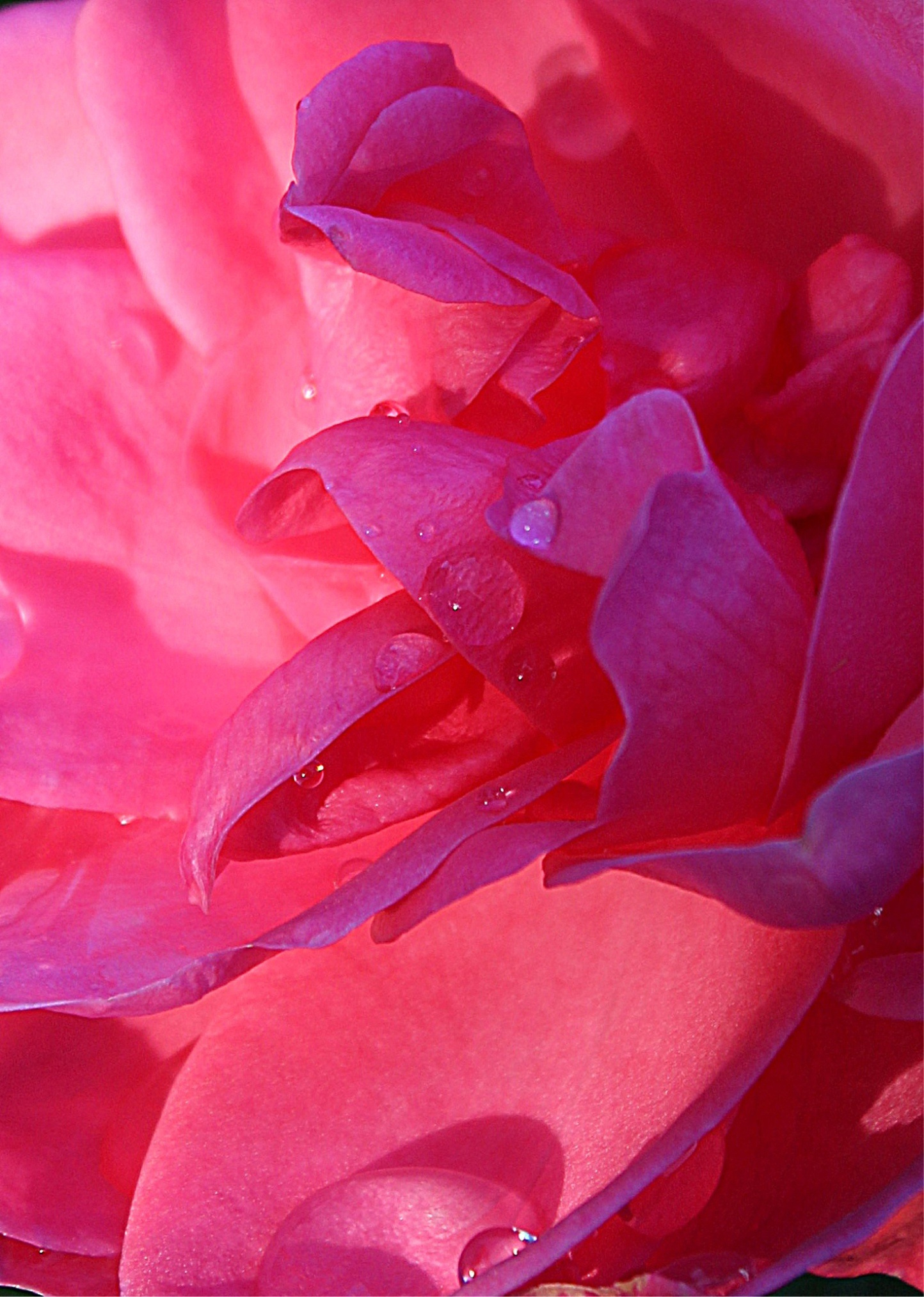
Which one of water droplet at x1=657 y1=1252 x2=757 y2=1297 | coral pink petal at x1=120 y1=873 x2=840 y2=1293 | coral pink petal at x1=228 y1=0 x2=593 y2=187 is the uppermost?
coral pink petal at x1=228 y1=0 x2=593 y2=187

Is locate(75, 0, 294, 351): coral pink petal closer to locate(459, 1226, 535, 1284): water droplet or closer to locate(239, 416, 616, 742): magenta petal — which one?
locate(239, 416, 616, 742): magenta petal

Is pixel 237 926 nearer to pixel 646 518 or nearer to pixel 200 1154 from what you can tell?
pixel 200 1154

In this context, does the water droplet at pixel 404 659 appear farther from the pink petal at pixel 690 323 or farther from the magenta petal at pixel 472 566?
the pink petal at pixel 690 323

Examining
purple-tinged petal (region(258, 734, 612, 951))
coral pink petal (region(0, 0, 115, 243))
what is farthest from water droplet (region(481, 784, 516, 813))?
coral pink petal (region(0, 0, 115, 243))

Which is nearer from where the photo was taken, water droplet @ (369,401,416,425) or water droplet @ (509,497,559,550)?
water droplet @ (509,497,559,550)

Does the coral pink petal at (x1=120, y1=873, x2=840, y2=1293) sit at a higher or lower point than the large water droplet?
lower

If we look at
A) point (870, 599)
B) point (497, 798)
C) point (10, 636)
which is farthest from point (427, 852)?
point (10, 636)
